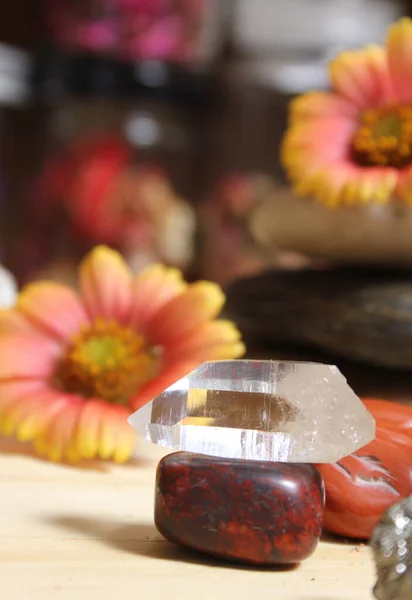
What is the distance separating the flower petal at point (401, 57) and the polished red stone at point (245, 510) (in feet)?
1.00

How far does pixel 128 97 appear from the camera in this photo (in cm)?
116

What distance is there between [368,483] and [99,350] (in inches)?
7.0

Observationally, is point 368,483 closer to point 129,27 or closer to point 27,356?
point 27,356

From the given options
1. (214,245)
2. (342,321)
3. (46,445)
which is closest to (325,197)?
(342,321)

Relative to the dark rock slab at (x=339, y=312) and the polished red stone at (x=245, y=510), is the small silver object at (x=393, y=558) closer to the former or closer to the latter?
the polished red stone at (x=245, y=510)

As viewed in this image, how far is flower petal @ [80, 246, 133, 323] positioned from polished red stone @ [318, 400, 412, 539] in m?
0.18

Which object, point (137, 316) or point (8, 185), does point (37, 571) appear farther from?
point (8, 185)

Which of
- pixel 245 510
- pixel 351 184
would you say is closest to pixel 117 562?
pixel 245 510

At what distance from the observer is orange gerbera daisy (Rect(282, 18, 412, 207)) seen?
1.55ft

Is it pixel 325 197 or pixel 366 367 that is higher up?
pixel 325 197

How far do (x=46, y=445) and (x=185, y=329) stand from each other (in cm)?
9

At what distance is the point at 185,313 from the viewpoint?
1.43 ft

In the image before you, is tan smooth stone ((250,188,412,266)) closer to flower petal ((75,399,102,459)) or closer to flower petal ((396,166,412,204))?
flower petal ((396,166,412,204))

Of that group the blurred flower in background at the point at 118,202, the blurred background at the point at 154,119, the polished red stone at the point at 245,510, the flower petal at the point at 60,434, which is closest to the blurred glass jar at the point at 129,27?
the blurred background at the point at 154,119
